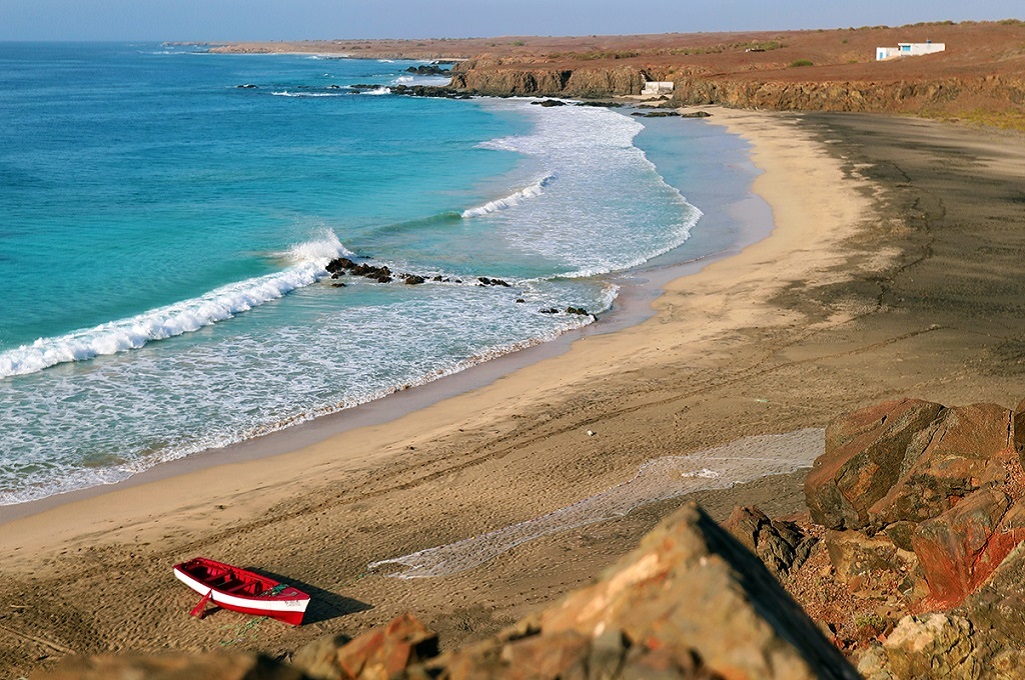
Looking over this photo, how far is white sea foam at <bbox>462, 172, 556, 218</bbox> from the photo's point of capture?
3441cm

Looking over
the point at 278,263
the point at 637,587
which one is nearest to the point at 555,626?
the point at 637,587

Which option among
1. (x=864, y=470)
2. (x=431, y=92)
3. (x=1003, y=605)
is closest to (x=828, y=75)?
(x=431, y=92)

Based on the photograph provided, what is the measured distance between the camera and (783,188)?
37.9 metres

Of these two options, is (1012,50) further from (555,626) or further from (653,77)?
(555,626)

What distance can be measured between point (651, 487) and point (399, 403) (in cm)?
582

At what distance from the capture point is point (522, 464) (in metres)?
13.5

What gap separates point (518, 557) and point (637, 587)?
24.3 ft

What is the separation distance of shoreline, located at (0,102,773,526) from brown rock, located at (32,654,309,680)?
10829 millimetres

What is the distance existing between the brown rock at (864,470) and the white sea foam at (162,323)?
15298 mm

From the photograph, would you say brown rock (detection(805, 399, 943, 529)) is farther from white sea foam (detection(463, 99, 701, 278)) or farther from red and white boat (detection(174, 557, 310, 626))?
white sea foam (detection(463, 99, 701, 278))

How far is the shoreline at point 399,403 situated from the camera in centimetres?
1353

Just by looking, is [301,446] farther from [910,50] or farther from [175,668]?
[910,50]

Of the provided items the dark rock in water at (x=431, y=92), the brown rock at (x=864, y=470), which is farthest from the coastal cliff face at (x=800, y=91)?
the brown rock at (x=864, y=470)

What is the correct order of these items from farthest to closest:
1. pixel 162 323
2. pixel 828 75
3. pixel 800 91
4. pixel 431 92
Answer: pixel 431 92, pixel 828 75, pixel 800 91, pixel 162 323
